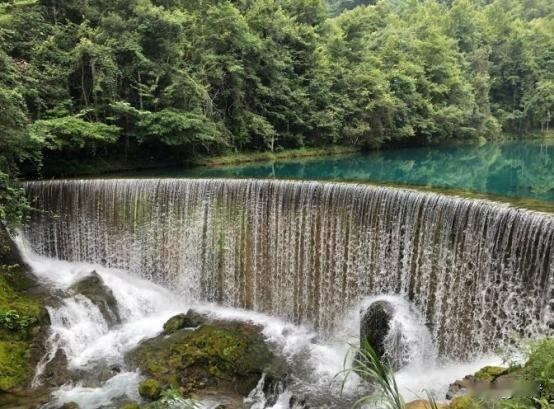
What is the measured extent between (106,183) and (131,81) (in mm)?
6349

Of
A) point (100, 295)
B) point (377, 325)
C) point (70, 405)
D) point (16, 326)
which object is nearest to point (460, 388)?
point (377, 325)

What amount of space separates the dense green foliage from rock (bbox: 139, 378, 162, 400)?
4745mm

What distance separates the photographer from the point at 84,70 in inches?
642

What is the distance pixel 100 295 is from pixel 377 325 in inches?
242

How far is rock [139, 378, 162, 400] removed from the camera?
774 centimetres

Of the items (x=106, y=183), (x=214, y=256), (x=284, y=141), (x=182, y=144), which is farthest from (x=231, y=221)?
(x=284, y=141)

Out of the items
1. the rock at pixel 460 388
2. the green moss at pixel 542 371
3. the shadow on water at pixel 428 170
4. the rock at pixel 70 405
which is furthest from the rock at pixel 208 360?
the shadow on water at pixel 428 170

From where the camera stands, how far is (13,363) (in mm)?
8406

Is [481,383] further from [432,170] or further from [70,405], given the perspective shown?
[432,170]

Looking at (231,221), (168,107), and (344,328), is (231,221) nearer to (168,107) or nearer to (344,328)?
(344,328)

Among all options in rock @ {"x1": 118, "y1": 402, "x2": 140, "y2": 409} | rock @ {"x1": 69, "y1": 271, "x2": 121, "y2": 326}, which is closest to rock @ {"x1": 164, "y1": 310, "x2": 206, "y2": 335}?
rock @ {"x1": 69, "y1": 271, "x2": 121, "y2": 326}

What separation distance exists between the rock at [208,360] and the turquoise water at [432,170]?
588 cm

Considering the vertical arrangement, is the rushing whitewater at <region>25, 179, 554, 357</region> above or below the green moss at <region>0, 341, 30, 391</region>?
above

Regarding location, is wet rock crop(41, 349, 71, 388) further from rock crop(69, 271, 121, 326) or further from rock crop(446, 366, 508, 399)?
rock crop(446, 366, 508, 399)
